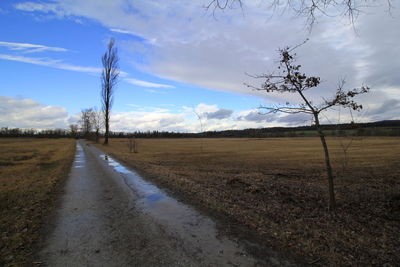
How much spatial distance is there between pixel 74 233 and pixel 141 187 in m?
3.99

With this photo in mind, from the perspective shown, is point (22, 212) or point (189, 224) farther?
point (22, 212)

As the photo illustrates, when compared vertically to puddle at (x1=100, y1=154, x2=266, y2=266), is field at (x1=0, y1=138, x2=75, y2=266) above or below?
above

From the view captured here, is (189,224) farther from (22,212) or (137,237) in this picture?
(22,212)

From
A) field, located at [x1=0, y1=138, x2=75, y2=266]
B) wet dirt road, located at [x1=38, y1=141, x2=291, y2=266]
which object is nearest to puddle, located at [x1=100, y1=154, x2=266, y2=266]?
wet dirt road, located at [x1=38, y1=141, x2=291, y2=266]

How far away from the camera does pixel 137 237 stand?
402 centimetres

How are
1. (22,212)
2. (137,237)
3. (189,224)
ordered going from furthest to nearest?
(22,212) → (189,224) → (137,237)

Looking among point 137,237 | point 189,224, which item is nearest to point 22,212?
point 137,237

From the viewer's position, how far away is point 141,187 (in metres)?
8.25

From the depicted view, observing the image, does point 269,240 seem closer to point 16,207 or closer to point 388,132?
point 16,207

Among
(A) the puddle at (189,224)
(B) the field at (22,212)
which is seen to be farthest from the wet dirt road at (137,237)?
(B) the field at (22,212)

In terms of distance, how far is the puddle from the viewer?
3.50 meters

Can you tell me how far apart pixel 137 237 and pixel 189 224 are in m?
1.18

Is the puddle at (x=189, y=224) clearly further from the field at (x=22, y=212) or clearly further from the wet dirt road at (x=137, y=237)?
the field at (x=22, y=212)

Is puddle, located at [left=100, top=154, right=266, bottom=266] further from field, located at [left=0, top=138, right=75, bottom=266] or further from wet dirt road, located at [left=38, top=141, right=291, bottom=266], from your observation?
field, located at [left=0, top=138, right=75, bottom=266]
